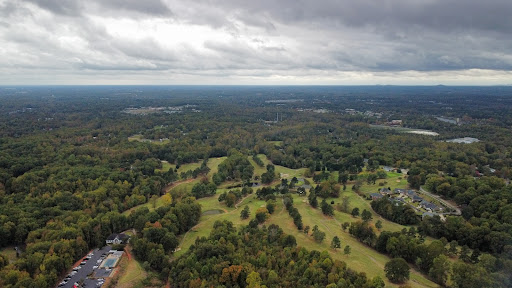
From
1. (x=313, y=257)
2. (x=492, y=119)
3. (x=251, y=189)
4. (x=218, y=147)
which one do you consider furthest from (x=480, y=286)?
(x=492, y=119)

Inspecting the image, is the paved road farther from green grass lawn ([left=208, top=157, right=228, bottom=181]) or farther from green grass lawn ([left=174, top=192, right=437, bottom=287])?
green grass lawn ([left=208, top=157, right=228, bottom=181])

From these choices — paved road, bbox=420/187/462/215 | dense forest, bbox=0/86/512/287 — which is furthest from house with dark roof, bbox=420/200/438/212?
dense forest, bbox=0/86/512/287

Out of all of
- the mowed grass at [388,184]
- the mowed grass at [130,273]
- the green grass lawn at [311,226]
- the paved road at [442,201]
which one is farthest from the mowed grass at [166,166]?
the paved road at [442,201]

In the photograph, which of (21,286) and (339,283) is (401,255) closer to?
(339,283)

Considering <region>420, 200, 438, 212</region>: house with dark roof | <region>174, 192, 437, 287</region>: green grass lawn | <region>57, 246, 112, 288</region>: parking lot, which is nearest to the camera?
<region>57, 246, 112, 288</region>: parking lot

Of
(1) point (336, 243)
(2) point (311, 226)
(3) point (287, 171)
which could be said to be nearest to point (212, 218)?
(2) point (311, 226)

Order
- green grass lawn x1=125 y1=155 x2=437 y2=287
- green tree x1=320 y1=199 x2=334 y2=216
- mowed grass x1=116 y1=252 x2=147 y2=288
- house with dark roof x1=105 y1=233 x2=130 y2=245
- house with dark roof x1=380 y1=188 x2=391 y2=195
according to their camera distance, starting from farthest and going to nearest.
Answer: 1. house with dark roof x1=380 y1=188 x2=391 y2=195
2. green tree x1=320 y1=199 x2=334 y2=216
3. house with dark roof x1=105 y1=233 x2=130 y2=245
4. green grass lawn x1=125 y1=155 x2=437 y2=287
5. mowed grass x1=116 y1=252 x2=147 y2=288

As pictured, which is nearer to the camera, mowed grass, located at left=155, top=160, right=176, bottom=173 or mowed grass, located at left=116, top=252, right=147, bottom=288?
mowed grass, located at left=116, top=252, right=147, bottom=288

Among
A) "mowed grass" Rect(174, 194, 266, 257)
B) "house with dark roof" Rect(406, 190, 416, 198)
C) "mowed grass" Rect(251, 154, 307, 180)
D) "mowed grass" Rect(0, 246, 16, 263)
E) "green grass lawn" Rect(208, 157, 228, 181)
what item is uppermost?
"house with dark roof" Rect(406, 190, 416, 198)
